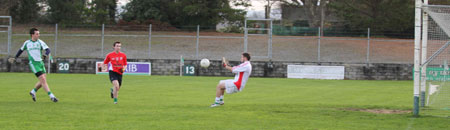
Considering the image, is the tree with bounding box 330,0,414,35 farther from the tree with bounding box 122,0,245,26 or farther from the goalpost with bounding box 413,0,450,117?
the goalpost with bounding box 413,0,450,117

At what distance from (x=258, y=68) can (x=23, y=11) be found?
26.9 metres

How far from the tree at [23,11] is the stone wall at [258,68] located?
17.4 meters

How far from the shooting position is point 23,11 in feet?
148

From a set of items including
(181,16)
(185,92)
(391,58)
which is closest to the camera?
(185,92)

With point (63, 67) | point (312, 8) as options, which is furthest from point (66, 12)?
point (312, 8)

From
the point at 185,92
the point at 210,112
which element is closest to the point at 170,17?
the point at 185,92

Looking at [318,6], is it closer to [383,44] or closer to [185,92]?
[383,44]

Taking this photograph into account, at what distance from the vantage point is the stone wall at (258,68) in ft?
95.1

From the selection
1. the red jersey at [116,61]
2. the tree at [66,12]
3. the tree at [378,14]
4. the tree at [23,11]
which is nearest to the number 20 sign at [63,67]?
the tree at [66,12]

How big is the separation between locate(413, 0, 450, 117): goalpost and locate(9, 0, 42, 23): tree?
128ft

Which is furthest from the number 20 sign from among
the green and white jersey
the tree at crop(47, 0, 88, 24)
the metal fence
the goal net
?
the goal net

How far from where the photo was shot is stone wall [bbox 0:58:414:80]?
29000 millimetres

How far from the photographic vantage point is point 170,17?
149 feet

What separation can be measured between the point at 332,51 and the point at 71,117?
2793 cm
